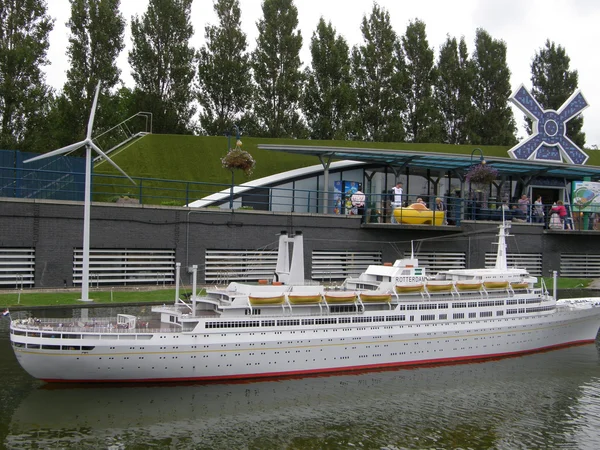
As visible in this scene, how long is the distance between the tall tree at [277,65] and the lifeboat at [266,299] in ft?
134

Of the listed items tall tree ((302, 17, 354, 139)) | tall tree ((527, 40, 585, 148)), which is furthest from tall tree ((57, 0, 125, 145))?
tall tree ((527, 40, 585, 148))

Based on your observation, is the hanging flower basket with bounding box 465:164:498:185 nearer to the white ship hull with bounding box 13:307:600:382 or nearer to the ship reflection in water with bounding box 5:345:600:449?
the white ship hull with bounding box 13:307:600:382

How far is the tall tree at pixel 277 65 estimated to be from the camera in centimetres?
6228

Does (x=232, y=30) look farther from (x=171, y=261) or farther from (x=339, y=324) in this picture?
(x=339, y=324)

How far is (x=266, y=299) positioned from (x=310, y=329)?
2139mm

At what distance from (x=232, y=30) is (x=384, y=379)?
45571 mm

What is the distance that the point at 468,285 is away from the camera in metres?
29.3

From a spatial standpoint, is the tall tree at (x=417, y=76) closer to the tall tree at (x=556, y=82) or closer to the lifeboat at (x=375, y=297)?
the tall tree at (x=556, y=82)

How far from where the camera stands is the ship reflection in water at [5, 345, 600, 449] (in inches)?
712

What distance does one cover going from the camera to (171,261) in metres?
36.2

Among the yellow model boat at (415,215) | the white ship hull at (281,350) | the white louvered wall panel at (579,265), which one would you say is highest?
the yellow model boat at (415,215)

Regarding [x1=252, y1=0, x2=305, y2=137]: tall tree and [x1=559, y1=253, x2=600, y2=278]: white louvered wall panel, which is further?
[x1=252, y1=0, x2=305, y2=137]: tall tree

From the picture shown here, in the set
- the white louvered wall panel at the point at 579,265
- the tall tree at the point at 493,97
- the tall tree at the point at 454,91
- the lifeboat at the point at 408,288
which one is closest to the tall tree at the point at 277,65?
the tall tree at the point at 454,91

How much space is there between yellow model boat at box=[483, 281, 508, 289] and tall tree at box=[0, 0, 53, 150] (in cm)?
3642
